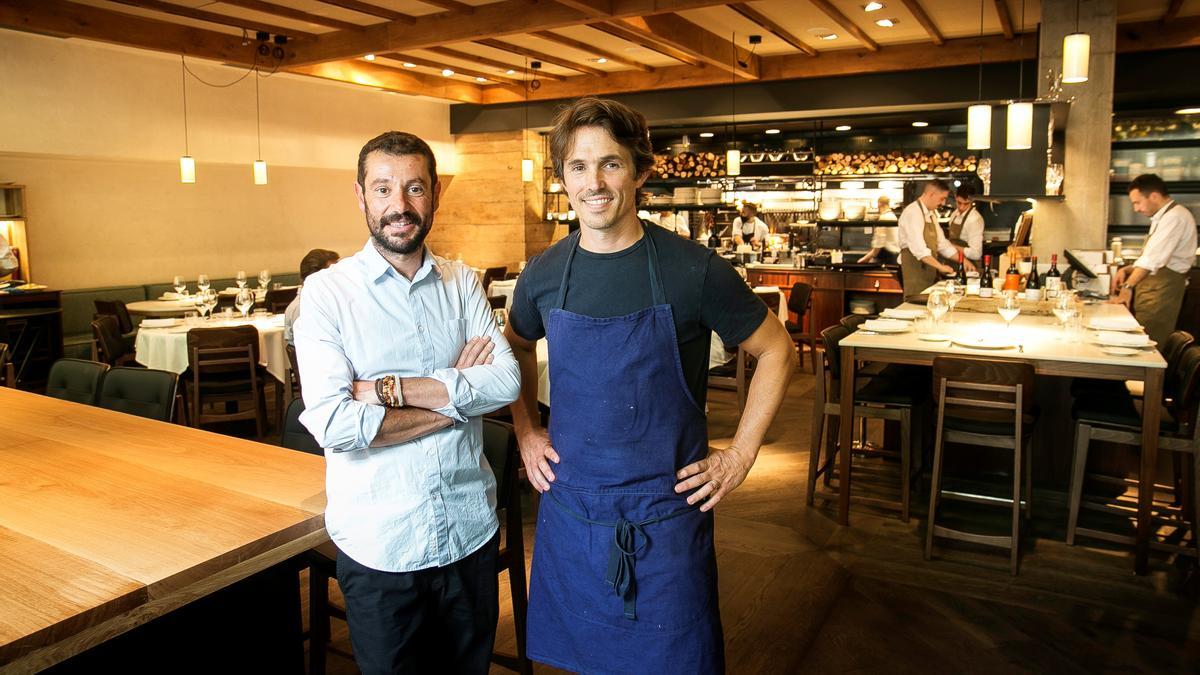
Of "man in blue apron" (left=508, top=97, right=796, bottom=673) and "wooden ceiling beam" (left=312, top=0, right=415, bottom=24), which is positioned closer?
"man in blue apron" (left=508, top=97, right=796, bottom=673)

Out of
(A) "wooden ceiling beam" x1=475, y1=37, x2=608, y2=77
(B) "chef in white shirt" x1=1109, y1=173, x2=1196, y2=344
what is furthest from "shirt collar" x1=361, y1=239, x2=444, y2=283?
(A) "wooden ceiling beam" x1=475, y1=37, x2=608, y2=77

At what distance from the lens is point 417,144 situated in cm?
212

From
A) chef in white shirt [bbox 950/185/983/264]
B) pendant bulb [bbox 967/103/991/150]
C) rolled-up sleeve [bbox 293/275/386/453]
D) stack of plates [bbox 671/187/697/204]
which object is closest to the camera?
rolled-up sleeve [bbox 293/275/386/453]

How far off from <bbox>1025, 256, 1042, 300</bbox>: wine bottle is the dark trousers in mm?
5569

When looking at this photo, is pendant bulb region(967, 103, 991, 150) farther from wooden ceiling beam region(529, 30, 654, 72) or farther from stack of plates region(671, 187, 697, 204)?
stack of plates region(671, 187, 697, 204)

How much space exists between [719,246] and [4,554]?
446 inches

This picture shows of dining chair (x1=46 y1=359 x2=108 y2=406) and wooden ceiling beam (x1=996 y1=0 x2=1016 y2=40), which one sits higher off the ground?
wooden ceiling beam (x1=996 y1=0 x2=1016 y2=40)

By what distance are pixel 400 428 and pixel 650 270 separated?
68 centimetres

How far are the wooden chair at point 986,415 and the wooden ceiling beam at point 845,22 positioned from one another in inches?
187

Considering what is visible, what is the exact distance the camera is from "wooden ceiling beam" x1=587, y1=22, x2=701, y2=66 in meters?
8.67

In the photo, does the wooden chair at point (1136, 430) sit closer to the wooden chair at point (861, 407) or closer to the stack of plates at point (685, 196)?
the wooden chair at point (861, 407)

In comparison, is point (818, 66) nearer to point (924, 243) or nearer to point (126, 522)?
point (924, 243)

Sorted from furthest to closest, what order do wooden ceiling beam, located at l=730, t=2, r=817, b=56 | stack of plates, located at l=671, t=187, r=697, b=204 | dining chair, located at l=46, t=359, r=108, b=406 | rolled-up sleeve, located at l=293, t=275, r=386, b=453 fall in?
stack of plates, located at l=671, t=187, r=697, b=204 < wooden ceiling beam, located at l=730, t=2, r=817, b=56 < dining chair, located at l=46, t=359, r=108, b=406 < rolled-up sleeve, located at l=293, t=275, r=386, b=453

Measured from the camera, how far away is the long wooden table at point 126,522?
1.59 m
